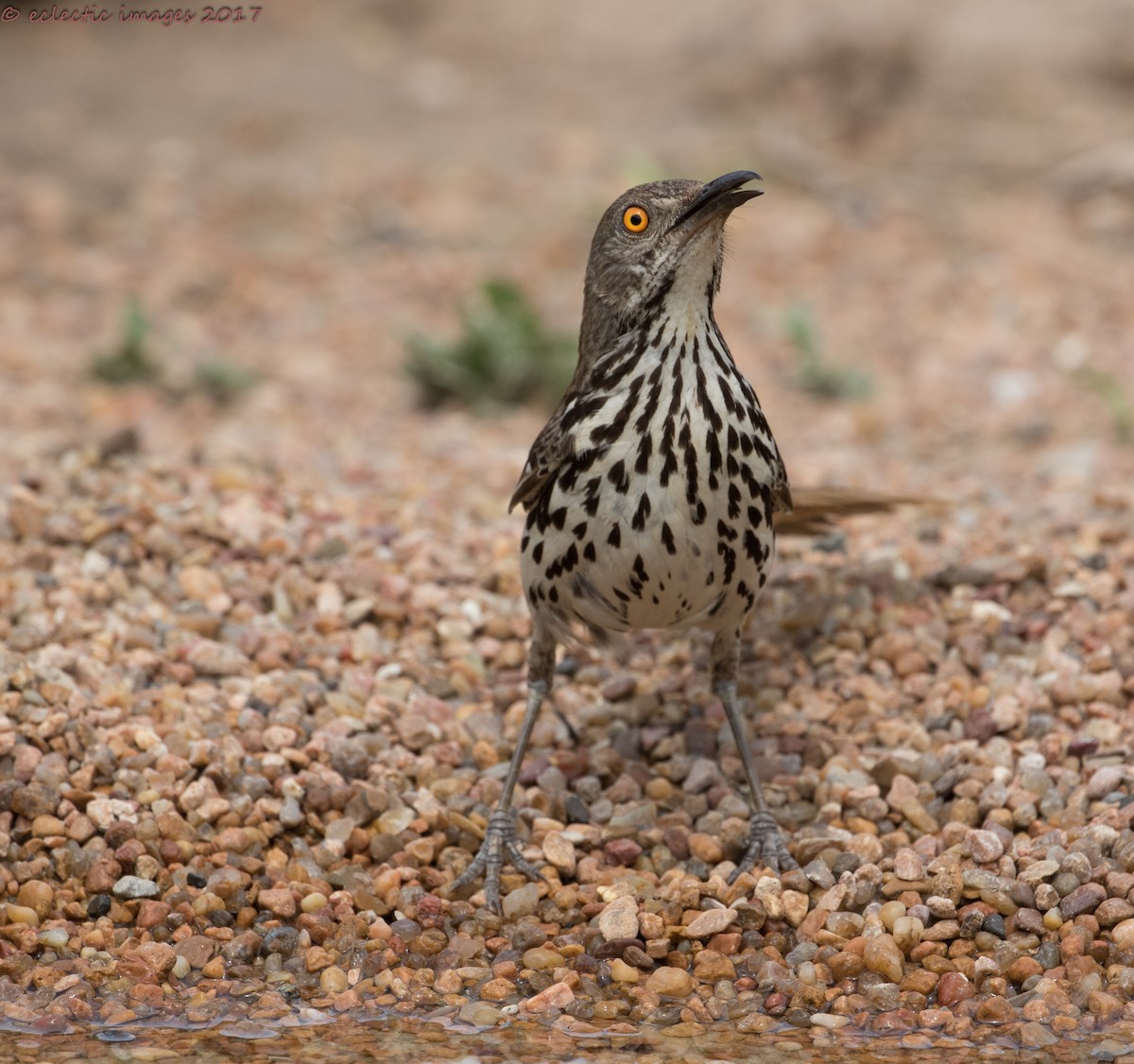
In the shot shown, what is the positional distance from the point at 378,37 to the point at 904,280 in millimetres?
6491

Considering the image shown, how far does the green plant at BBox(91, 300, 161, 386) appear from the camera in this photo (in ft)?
25.0

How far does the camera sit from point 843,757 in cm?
458

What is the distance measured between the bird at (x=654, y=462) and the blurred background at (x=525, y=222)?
2.53m

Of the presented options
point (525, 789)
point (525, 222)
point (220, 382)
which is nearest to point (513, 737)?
point (525, 789)

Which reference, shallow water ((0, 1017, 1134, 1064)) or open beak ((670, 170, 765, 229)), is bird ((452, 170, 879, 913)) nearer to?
open beak ((670, 170, 765, 229))

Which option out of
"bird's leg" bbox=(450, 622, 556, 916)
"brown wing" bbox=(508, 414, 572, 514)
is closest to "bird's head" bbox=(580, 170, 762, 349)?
"brown wing" bbox=(508, 414, 572, 514)

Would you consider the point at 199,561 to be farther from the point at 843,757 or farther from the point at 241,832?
the point at 843,757

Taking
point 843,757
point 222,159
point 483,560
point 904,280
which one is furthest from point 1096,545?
point 222,159

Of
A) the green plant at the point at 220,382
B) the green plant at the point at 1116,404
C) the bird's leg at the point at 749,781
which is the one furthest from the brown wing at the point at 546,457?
the green plant at the point at 1116,404

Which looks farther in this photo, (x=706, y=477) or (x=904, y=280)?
(x=904, y=280)

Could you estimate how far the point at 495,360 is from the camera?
7742 millimetres

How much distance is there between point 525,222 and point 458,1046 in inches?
298

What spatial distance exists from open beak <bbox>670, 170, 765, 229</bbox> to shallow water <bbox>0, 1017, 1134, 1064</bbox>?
1932mm

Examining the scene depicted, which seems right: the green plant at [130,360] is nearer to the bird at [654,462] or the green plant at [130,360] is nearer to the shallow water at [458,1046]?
the bird at [654,462]
